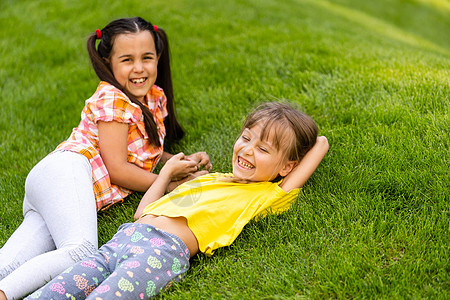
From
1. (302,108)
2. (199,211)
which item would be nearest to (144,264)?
(199,211)

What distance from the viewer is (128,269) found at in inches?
82.6

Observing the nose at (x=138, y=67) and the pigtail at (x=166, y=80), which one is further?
the pigtail at (x=166, y=80)

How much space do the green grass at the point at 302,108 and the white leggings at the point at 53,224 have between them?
1.04 feet

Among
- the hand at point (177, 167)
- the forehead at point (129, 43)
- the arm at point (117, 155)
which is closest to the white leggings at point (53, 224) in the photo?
the arm at point (117, 155)

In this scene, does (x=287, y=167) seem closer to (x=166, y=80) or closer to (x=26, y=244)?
(x=166, y=80)

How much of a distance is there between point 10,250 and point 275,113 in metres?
1.66

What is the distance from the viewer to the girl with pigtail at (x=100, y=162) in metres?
2.46

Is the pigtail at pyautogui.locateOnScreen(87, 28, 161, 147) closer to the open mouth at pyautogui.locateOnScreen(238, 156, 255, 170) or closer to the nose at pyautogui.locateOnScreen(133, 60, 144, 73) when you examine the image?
the nose at pyautogui.locateOnScreen(133, 60, 144, 73)

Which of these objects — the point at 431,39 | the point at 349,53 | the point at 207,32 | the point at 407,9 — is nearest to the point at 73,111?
the point at 207,32

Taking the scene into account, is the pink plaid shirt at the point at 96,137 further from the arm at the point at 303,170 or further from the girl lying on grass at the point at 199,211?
the arm at the point at 303,170

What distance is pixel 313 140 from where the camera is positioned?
8.90ft

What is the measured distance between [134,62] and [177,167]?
82 centimetres

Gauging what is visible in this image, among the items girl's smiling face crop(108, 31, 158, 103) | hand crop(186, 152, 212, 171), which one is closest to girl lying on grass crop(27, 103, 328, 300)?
hand crop(186, 152, 212, 171)

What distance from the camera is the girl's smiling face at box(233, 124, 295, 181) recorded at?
8.46 ft
